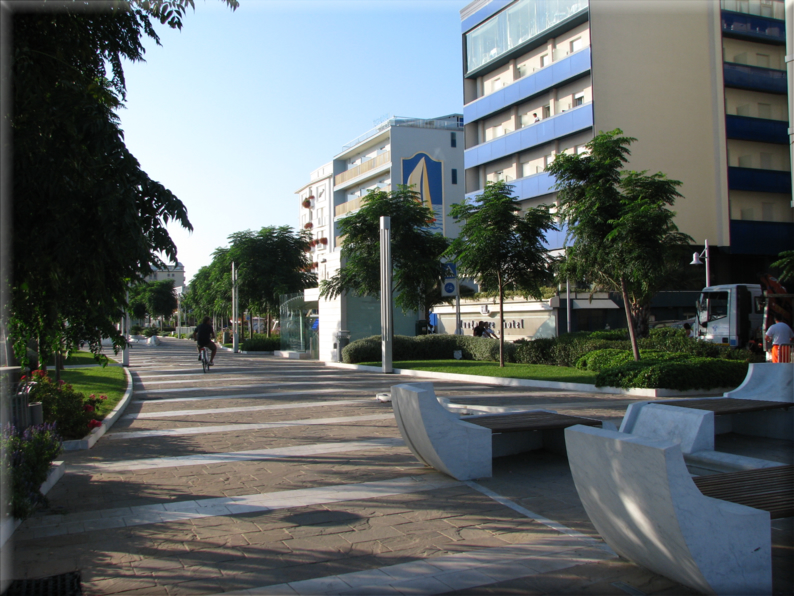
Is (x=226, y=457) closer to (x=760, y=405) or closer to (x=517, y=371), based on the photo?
(x=760, y=405)

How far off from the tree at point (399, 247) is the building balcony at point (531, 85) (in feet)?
55.2

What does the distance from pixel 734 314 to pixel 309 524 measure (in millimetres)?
26877

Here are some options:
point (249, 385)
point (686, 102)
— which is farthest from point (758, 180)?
point (249, 385)

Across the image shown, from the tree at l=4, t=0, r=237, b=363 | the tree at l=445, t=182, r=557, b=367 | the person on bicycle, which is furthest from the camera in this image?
the person on bicycle

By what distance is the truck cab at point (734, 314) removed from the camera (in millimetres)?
27516

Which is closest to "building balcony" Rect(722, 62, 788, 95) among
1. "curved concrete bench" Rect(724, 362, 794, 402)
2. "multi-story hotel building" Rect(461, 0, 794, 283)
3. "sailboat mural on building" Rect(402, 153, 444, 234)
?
"multi-story hotel building" Rect(461, 0, 794, 283)

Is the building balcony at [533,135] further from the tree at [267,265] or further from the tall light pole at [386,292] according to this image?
the tall light pole at [386,292]

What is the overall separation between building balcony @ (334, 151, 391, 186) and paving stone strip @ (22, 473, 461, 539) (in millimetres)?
54307

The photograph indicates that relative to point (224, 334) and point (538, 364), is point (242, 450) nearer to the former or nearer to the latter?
point (538, 364)

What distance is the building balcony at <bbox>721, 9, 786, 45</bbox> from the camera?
37875 millimetres

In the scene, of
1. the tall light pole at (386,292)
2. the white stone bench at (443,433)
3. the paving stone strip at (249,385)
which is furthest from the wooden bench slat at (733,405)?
the tall light pole at (386,292)

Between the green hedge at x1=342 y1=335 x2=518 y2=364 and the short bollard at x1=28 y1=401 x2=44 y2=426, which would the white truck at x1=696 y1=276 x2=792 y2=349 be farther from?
the short bollard at x1=28 y1=401 x2=44 y2=426

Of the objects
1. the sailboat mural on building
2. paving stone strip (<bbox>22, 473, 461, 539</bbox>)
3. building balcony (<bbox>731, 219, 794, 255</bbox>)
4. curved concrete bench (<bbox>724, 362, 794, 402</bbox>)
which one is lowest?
paving stone strip (<bbox>22, 473, 461, 539</bbox>)

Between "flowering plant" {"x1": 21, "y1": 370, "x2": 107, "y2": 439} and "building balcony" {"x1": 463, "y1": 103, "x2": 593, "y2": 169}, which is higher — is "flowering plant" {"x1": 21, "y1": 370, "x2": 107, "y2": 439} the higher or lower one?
the lower one
